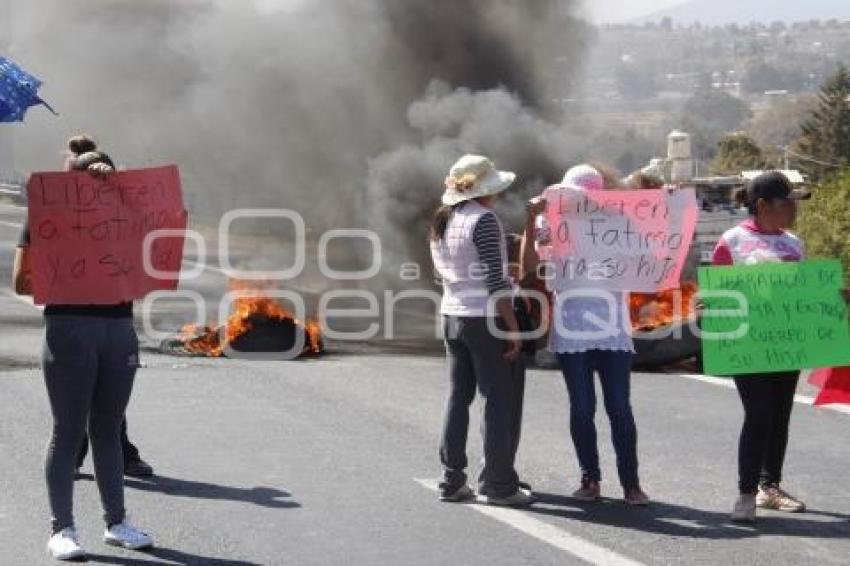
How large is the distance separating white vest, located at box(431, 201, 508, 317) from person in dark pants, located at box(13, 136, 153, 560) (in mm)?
1557

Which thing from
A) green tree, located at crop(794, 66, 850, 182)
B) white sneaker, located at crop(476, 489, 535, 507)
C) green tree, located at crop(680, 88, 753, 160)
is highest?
green tree, located at crop(680, 88, 753, 160)

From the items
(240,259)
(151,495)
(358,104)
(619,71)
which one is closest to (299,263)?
(240,259)

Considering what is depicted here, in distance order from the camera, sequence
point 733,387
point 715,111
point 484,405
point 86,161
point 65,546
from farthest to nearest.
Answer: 1. point 715,111
2. point 733,387
3. point 484,405
4. point 86,161
5. point 65,546

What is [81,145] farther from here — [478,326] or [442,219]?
[478,326]

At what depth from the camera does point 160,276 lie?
687 cm

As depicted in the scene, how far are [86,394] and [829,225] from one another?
12.1 meters

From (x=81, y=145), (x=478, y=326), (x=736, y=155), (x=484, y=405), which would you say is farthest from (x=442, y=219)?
(x=736, y=155)

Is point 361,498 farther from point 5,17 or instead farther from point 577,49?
point 5,17

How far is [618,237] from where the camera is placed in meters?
7.68

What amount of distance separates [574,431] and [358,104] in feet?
64.4

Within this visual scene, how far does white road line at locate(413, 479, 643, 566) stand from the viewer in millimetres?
6402

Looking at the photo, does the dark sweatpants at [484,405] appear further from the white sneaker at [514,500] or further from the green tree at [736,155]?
the green tree at [736,155]

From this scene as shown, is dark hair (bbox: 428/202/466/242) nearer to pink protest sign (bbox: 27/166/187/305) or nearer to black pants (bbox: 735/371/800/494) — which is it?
pink protest sign (bbox: 27/166/187/305)

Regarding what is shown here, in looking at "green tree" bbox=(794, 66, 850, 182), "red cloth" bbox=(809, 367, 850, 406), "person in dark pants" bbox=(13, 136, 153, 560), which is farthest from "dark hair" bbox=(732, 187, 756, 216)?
"green tree" bbox=(794, 66, 850, 182)
